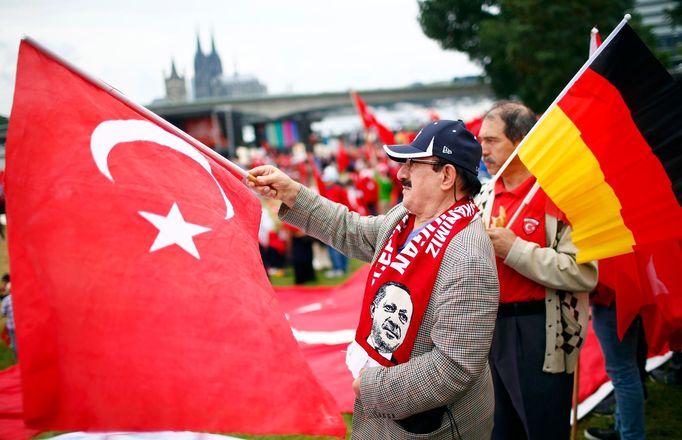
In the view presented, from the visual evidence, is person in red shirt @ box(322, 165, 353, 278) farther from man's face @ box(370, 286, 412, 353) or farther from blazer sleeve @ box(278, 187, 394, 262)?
man's face @ box(370, 286, 412, 353)

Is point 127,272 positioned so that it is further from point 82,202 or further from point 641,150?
point 641,150

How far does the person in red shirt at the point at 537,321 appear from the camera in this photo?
2.92 metres

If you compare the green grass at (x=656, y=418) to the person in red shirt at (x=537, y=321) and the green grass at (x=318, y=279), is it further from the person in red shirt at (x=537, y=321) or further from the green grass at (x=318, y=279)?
the green grass at (x=318, y=279)

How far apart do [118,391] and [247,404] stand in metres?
0.41

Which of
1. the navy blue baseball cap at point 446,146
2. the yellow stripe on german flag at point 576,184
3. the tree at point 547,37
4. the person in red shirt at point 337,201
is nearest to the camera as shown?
the navy blue baseball cap at point 446,146

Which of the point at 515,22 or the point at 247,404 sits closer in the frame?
the point at 247,404

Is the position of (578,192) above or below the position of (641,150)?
below

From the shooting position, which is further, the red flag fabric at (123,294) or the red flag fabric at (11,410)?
the red flag fabric at (11,410)

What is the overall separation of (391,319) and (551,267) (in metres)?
1.14

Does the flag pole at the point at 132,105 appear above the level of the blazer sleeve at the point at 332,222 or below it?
above

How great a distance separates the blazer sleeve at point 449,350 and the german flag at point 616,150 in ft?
3.76

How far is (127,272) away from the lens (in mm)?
1963

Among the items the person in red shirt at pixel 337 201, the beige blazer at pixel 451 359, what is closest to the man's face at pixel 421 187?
the beige blazer at pixel 451 359

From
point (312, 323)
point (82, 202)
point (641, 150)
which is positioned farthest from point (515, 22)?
point (82, 202)
